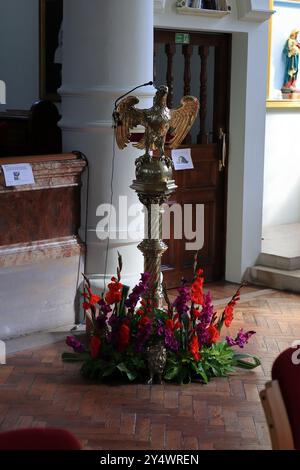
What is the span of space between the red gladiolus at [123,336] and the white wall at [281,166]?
4.48m

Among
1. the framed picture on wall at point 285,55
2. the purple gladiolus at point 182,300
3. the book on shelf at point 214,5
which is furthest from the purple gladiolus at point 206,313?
the framed picture on wall at point 285,55

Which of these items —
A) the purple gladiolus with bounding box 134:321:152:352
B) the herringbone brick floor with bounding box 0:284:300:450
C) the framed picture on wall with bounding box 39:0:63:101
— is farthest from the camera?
the framed picture on wall with bounding box 39:0:63:101

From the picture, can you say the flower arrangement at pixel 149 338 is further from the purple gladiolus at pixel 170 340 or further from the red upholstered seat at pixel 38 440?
the red upholstered seat at pixel 38 440

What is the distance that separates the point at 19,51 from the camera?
7.18m

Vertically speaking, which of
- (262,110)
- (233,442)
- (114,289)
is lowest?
(233,442)

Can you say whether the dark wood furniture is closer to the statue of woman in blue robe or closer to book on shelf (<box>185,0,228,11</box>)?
book on shelf (<box>185,0,228,11</box>)

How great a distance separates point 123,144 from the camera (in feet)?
17.3

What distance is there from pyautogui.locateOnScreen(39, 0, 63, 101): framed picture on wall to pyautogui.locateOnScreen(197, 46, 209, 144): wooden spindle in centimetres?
120

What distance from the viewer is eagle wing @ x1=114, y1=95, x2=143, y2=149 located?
5051 mm

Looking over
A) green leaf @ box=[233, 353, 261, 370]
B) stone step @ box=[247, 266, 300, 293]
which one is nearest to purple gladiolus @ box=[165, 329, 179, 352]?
green leaf @ box=[233, 353, 261, 370]

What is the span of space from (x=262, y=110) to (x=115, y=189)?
207 centimetres

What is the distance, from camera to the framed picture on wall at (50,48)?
6824 mm

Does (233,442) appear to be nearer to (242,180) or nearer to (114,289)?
→ (114,289)
